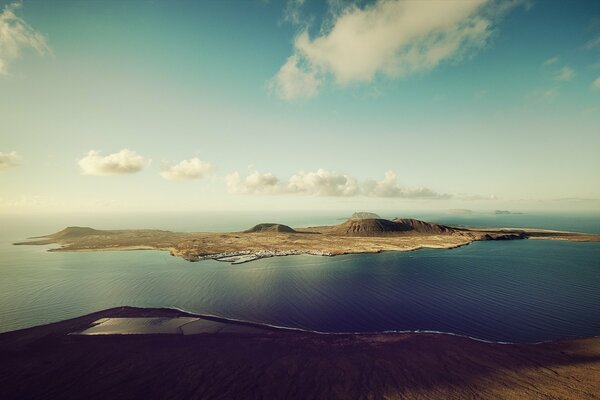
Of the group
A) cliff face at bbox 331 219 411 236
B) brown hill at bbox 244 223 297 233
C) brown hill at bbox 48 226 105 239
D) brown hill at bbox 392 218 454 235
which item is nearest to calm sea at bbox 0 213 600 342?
cliff face at bbox 331 219 411 236

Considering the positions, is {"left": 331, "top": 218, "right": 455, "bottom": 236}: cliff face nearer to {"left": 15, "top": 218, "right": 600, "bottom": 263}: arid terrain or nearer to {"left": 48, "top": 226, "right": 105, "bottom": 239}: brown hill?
{"left": 15, "top": 218, "right": 600, "bottom": 263}: arid terrain

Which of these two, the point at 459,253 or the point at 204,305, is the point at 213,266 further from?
the point at 459,253

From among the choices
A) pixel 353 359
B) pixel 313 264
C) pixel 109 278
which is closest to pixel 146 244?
pixel 109 278

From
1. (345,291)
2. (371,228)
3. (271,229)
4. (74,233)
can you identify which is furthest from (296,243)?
(74,233)

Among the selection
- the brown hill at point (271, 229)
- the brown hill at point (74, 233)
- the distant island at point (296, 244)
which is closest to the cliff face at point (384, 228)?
the distant island at point (296, 244)

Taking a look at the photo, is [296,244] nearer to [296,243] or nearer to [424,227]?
[296,243]

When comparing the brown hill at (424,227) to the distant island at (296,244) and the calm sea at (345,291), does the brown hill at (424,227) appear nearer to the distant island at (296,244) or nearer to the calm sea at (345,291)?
the distant island at (296,244)

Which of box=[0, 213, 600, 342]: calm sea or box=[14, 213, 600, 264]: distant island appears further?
box=[14, 213, 600, 264]: distant island
